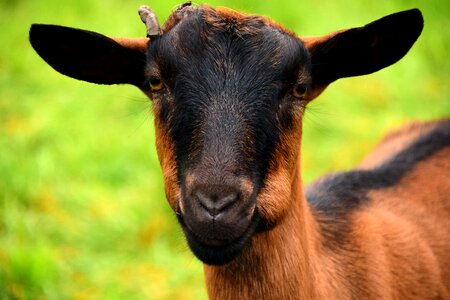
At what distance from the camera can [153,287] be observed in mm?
5680

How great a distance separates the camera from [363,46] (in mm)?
3232

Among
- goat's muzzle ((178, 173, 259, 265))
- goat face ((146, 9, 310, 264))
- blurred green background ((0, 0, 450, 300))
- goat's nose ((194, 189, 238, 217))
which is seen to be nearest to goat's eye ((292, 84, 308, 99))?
goat face ((146, 9, 310, 264))

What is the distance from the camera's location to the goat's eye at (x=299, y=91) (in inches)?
119

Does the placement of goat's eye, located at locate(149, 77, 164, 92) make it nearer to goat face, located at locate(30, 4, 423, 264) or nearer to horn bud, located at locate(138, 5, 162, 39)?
goat face, located at locate(30, 4, 423, 264)

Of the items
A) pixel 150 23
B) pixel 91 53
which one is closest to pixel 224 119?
pixel 150 23

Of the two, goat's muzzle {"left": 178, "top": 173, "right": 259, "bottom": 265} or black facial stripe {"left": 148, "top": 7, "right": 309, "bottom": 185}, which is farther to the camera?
black facial stripe {"left": 148, "top": 7, "right": 309, "bottom": 185}

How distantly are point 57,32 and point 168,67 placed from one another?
72 centimetres

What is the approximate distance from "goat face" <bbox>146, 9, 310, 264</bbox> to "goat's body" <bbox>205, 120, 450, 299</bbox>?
36cm

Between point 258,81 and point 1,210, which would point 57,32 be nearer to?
point 258,81

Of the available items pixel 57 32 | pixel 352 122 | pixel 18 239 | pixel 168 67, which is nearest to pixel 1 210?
pixel 18 239

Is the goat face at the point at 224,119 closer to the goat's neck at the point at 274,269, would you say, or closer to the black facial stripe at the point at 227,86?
the black facial stripe at the point at 227,86

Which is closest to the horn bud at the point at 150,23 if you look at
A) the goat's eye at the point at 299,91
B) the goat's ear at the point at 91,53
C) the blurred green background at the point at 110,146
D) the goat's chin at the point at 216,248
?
the goat's ear at the point at 91,53

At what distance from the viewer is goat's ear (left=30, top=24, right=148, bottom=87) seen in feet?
10.7

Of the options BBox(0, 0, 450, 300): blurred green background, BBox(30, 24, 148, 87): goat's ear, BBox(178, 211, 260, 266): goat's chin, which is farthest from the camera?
BBox(0, 0, 450, 300): blurred green background
